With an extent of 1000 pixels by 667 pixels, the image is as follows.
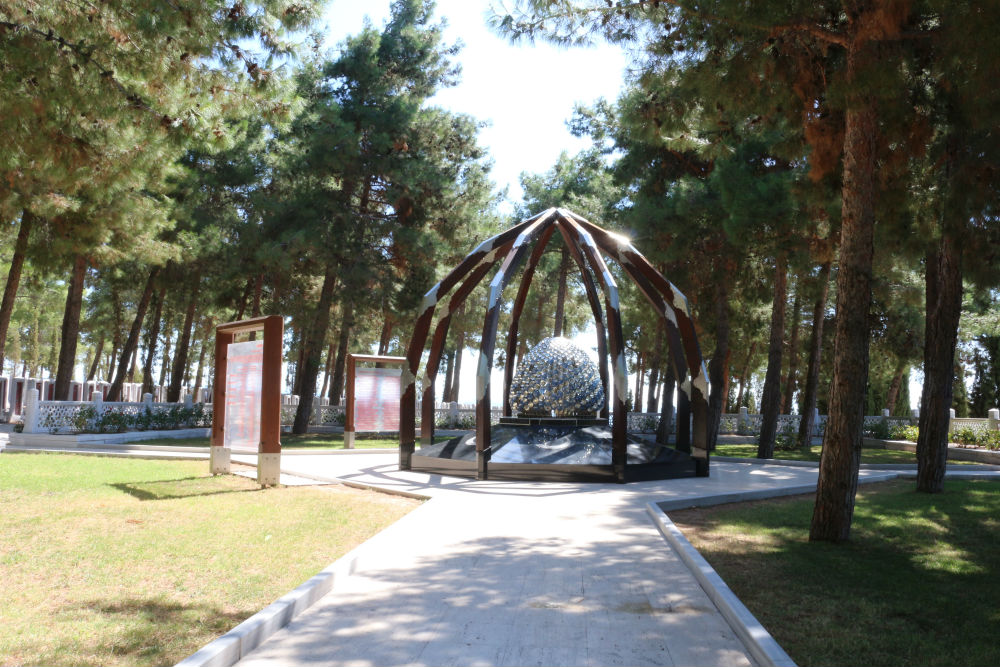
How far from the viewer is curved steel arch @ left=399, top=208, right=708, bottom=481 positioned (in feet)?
40.7

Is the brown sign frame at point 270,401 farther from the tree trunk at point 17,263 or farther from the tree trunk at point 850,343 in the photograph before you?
the tree trunk at point 17,263

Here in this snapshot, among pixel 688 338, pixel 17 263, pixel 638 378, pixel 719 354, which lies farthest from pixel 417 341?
pixel 638 378

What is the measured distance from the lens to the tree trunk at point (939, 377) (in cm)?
1101

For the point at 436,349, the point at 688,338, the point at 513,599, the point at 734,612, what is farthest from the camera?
the point at 436,349

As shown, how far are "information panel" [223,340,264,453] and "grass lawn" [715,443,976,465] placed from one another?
42.9 ft

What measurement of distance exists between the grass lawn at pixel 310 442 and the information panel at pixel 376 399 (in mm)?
962

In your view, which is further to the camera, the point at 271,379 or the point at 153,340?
the point at 153,340

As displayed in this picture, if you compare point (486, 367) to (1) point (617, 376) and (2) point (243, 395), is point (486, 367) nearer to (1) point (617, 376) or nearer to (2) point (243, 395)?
(1) point (617, 376)

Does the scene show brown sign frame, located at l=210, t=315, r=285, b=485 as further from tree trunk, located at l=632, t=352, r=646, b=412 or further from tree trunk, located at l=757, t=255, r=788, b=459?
tree trunk, located at l=632, t=352, r=646, b=412

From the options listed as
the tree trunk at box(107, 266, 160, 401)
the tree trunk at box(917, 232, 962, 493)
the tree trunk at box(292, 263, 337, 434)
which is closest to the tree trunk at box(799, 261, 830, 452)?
the tree trunk at box(917, 232, 962, 493)

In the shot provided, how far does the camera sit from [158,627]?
445 centimetres

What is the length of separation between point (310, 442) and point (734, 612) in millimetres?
18002

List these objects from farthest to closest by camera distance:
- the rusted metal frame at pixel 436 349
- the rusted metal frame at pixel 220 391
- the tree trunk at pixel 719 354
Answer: the tree trunk at pixel 719 354, the rusted metal frame at pixel 436 349, the rusted metal frame at pixel 220 391

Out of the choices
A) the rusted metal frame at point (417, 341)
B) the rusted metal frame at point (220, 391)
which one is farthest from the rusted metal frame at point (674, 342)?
the rusted metal frame at point (220, 391)
